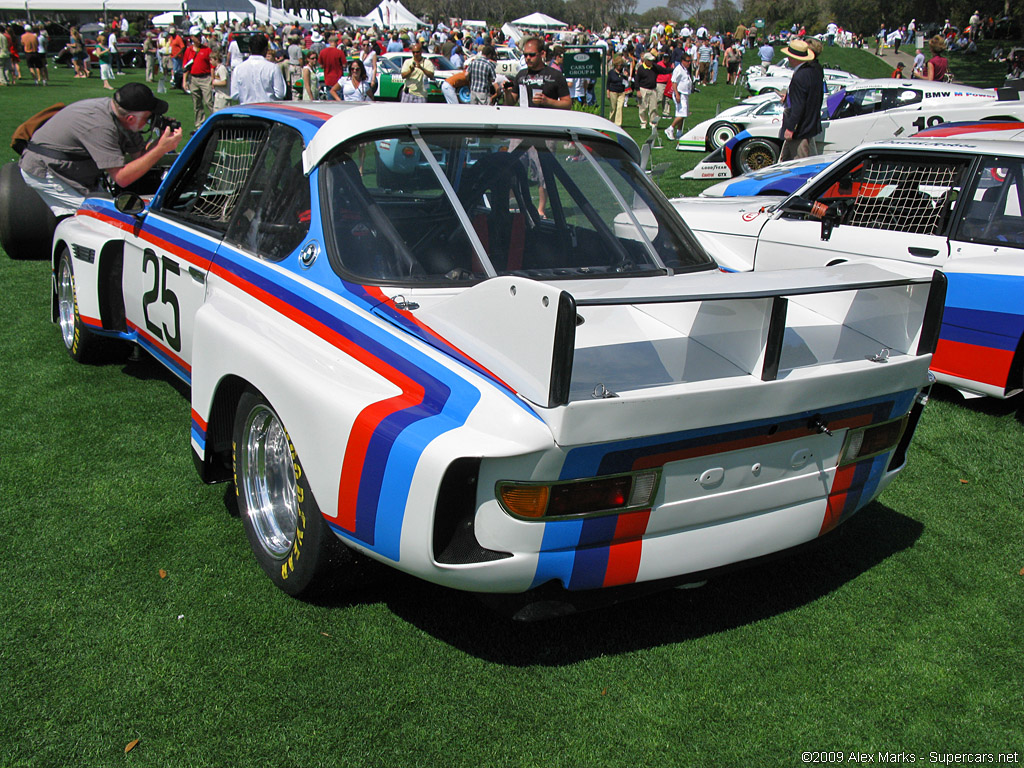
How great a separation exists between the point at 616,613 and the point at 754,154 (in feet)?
36.3

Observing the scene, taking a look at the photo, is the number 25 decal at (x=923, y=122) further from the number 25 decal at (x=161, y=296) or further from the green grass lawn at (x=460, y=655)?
the number 25 decal at (x=161, y=296)

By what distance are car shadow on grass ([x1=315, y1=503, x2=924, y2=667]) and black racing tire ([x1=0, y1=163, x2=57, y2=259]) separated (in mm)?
5799

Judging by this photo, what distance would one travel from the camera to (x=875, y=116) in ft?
38.4

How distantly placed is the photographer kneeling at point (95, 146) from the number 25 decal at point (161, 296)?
135 centimetres

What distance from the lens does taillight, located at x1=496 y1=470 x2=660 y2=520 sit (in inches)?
82.4

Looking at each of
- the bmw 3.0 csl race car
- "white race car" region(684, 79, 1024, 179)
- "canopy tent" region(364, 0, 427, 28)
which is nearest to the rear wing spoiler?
the bmw 3.0 csl race car

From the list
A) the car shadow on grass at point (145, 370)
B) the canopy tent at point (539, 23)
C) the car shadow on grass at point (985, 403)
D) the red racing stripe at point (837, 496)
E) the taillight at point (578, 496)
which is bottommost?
the car shadow on grass at point (145, 370)

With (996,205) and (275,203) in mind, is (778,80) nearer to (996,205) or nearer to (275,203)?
(996,205)

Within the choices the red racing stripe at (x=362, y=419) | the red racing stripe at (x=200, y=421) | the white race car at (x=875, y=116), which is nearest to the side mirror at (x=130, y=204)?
the red racing stripe at (x=200, y=421)

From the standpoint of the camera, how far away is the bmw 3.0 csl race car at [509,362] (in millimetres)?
2102

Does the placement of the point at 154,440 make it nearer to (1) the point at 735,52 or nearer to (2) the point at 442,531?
(2) the point at 442,531

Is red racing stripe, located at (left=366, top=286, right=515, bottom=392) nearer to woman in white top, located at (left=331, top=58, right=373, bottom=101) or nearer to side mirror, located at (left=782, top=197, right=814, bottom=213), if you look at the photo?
side mirror, located at (left=782, top=197, right=814, bottom=213)

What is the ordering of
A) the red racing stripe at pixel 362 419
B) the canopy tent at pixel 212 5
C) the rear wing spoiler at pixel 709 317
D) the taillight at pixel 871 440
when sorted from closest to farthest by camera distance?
the rear wing spoiler at pixel 709 317 < the red racing stripe at pixel 362 419 < the taillight at pixel 871 440 < the canopy tent at pixel 212 5

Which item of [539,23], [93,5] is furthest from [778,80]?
[93,5]
